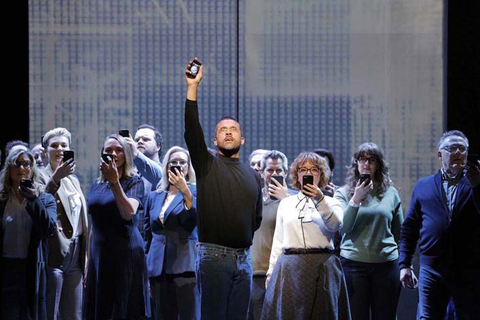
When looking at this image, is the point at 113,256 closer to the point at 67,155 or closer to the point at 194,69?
the point at 67,155

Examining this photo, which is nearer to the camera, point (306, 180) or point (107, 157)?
point (306, 180)

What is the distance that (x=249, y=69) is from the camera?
6840mm

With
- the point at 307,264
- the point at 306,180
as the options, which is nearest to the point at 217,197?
the point at 306,180

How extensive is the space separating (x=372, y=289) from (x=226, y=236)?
1302 millimetres

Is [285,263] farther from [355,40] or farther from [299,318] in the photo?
[355,40]

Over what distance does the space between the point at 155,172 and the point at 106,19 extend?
188cm

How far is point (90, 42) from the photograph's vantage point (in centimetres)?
683

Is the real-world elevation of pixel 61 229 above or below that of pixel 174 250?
above

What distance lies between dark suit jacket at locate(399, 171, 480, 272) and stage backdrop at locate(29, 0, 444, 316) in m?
1.94

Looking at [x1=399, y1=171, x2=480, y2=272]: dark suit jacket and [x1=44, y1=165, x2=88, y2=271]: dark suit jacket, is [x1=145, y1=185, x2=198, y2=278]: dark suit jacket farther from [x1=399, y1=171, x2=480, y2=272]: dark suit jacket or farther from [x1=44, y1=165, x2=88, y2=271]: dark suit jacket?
[x1=399, y1=171, x2=480, y2=272]: dark suit jacket

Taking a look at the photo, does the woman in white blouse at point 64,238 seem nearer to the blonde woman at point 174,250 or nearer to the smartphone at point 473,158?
the blonde woman at point 174,250

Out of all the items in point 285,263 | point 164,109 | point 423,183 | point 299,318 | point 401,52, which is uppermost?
point 401,52

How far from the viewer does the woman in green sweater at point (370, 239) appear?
5.00 m

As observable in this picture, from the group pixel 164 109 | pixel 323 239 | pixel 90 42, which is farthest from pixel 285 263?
pixel 90 42
